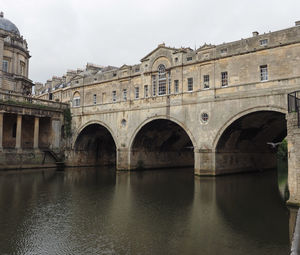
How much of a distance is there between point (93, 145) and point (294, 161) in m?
26.4

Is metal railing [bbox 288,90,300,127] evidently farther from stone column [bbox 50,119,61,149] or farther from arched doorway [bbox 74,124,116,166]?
stone column [bbox 50,119,61,149]

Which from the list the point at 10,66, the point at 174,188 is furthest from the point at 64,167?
the point at 174,188

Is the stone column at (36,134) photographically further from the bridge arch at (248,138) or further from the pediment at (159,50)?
the bridge arch at (248,138)

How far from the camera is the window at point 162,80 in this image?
1006 inches

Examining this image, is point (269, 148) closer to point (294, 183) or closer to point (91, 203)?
point (294, 183)

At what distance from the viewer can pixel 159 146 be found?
30266mm

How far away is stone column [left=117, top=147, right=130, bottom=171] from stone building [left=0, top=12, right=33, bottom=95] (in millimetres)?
16036

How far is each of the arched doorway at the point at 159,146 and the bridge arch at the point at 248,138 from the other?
14.9 ft

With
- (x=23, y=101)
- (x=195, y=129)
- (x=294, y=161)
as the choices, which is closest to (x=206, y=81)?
(x=195, y=129)

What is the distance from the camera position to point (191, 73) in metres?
23.4

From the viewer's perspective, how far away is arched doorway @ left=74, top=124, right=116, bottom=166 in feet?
108

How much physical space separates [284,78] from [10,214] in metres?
16.8

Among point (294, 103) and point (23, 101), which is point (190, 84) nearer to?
point (294, 103)

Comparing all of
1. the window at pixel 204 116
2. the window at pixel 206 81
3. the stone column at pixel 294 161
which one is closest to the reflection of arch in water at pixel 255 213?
the stone column at pixel 294 161
